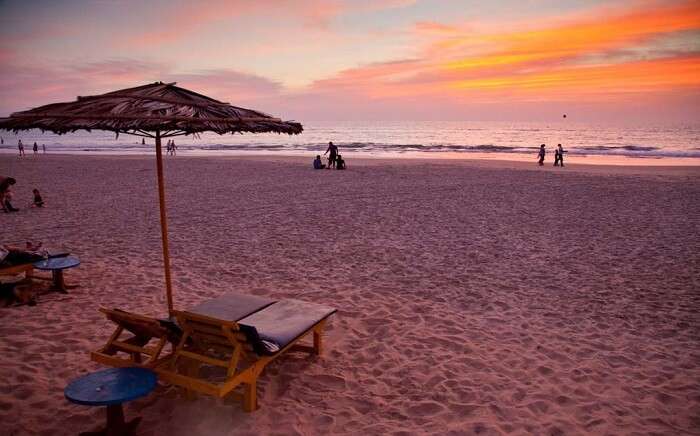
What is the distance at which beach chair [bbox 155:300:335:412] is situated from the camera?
147 inches

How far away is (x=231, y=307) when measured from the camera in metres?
4.88

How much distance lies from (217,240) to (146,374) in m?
6.79

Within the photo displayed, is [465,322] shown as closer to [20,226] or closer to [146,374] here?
[146,374]

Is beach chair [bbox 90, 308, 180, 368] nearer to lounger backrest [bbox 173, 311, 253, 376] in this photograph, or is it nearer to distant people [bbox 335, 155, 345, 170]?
lounger backrest [bbox 173, 311, 253, 376]

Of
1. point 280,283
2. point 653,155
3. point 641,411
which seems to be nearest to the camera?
point 641,411

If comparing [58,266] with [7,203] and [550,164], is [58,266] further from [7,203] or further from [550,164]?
[550,164]

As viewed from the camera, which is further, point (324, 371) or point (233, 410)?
point (324, 371)

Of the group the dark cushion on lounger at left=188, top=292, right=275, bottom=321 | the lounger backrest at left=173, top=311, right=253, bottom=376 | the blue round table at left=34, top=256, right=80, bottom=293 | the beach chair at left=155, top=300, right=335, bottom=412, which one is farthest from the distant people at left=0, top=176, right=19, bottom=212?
the lounger backrest at left=173, top=311, right=253, bottom=376

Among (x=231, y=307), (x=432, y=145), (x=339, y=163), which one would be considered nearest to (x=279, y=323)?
(x=231, y=307)

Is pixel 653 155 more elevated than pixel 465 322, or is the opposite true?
pixel 653 155

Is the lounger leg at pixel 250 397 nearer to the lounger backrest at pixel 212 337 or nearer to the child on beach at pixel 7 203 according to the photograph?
the lounger backrest at pixel 212 337

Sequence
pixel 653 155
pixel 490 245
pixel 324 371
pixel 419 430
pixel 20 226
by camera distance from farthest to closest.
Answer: pixel 653 155
pixel 20 226
pixel 490 245
pixel 324 371
pixel 419 430

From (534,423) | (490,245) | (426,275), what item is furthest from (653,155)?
(534,423)

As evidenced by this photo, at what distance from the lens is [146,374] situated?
11.7 ft
